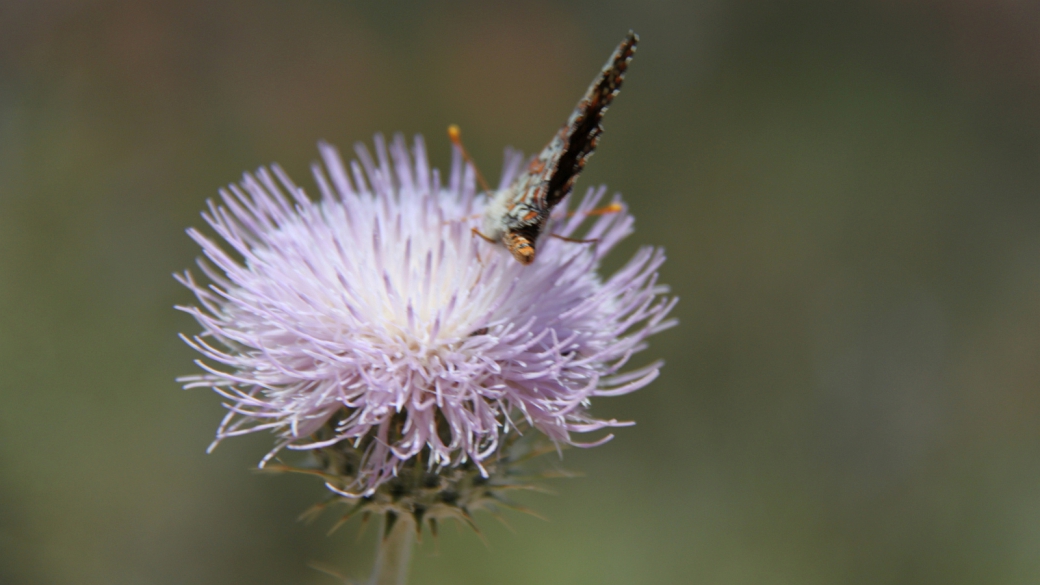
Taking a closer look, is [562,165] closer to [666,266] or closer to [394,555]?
[394,555]

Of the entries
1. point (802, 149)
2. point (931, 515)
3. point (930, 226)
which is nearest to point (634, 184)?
point (802, 149)

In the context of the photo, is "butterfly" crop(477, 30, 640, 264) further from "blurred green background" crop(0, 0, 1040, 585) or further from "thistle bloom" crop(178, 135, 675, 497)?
"blurred green background" crop(0, 0, 1040, 585)

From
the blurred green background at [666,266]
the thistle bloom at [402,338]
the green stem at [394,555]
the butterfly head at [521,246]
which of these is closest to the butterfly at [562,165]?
the butterfly head at [521,246]

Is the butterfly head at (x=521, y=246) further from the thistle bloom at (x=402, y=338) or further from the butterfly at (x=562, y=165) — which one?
the thistle bloom at (x=402, y=338)

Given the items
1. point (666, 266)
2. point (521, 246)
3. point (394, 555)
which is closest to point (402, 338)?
point (521, 246)

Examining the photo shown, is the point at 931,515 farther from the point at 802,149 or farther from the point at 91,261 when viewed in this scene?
the point at 91,261

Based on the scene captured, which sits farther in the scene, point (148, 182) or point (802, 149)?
point (802, 149)
